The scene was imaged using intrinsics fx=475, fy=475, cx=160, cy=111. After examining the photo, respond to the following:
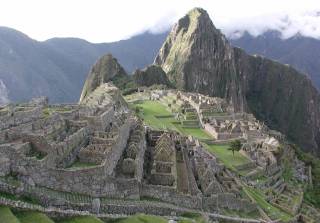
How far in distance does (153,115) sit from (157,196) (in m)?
53.3

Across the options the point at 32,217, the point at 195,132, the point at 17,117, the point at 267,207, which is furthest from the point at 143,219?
the point at 195,132

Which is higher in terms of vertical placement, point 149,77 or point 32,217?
point 149,77

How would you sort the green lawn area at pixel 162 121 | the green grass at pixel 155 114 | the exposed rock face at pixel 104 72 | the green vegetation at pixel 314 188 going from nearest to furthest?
1. the green vegetation at pixel 314 188
2. the green lawn area at pixel 162 121
3. the green grass at pixel 155 114
4. the exposed rock face at pixel 104 72

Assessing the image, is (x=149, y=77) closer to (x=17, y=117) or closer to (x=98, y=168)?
(x=17, y=117)

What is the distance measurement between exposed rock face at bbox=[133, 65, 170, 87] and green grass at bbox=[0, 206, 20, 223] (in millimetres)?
139561

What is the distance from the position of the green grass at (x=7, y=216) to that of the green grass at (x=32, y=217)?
684mm

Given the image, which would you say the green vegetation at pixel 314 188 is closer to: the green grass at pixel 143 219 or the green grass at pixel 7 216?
the green grass at pixel 143 219

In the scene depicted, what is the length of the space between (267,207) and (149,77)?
12820cm

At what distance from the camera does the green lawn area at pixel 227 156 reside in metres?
61.9

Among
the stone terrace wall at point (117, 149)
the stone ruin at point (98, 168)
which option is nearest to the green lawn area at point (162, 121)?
the stone terrace wall at point (117, 149)

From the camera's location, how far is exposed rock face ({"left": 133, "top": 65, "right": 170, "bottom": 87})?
168750mm

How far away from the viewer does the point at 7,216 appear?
22297 mm

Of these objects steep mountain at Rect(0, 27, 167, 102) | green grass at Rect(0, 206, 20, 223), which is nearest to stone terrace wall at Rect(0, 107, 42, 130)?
green grass at Rect(0, 206, 20, 223)

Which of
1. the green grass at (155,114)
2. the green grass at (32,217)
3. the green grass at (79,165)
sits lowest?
the green grass at (32,217)
